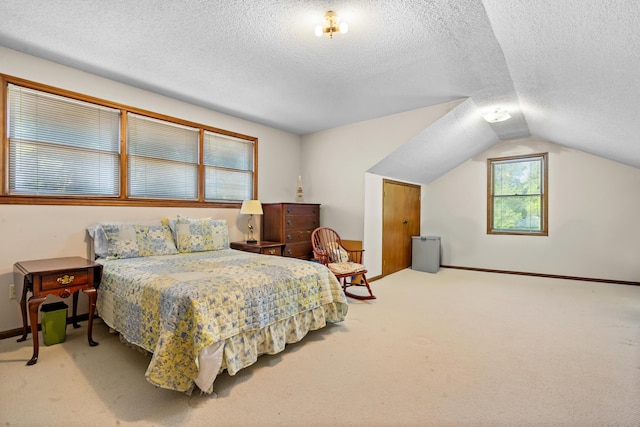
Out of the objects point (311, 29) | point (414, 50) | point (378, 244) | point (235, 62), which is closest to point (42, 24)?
point (235, 62)

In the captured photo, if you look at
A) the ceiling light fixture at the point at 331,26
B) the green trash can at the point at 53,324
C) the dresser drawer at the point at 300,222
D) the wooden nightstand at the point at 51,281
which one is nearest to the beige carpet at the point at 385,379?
the green trash can at the point at 53,324

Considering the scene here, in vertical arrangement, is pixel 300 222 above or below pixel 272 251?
above

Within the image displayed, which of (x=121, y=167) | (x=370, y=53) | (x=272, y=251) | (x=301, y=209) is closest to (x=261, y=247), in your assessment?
(x=272, y=251)

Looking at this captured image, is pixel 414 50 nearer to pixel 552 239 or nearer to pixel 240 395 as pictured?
pixel 240 395

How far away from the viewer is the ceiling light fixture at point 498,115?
4.02 metres

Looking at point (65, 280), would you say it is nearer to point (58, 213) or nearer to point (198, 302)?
point (58, 213)

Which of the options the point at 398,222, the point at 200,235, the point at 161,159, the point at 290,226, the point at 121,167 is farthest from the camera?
the point at 398,222

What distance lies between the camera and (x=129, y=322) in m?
2.19

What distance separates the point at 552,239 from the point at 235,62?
5.54 meters

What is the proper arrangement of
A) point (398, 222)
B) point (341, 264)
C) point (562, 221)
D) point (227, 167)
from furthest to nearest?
point (398, 222)
point (562, 221)
point (227, 167)
point (341, 264)

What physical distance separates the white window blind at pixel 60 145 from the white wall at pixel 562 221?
5.49 metres

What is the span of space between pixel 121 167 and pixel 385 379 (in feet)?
10.9

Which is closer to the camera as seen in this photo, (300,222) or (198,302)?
(198,302)

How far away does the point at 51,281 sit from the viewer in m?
2.29
